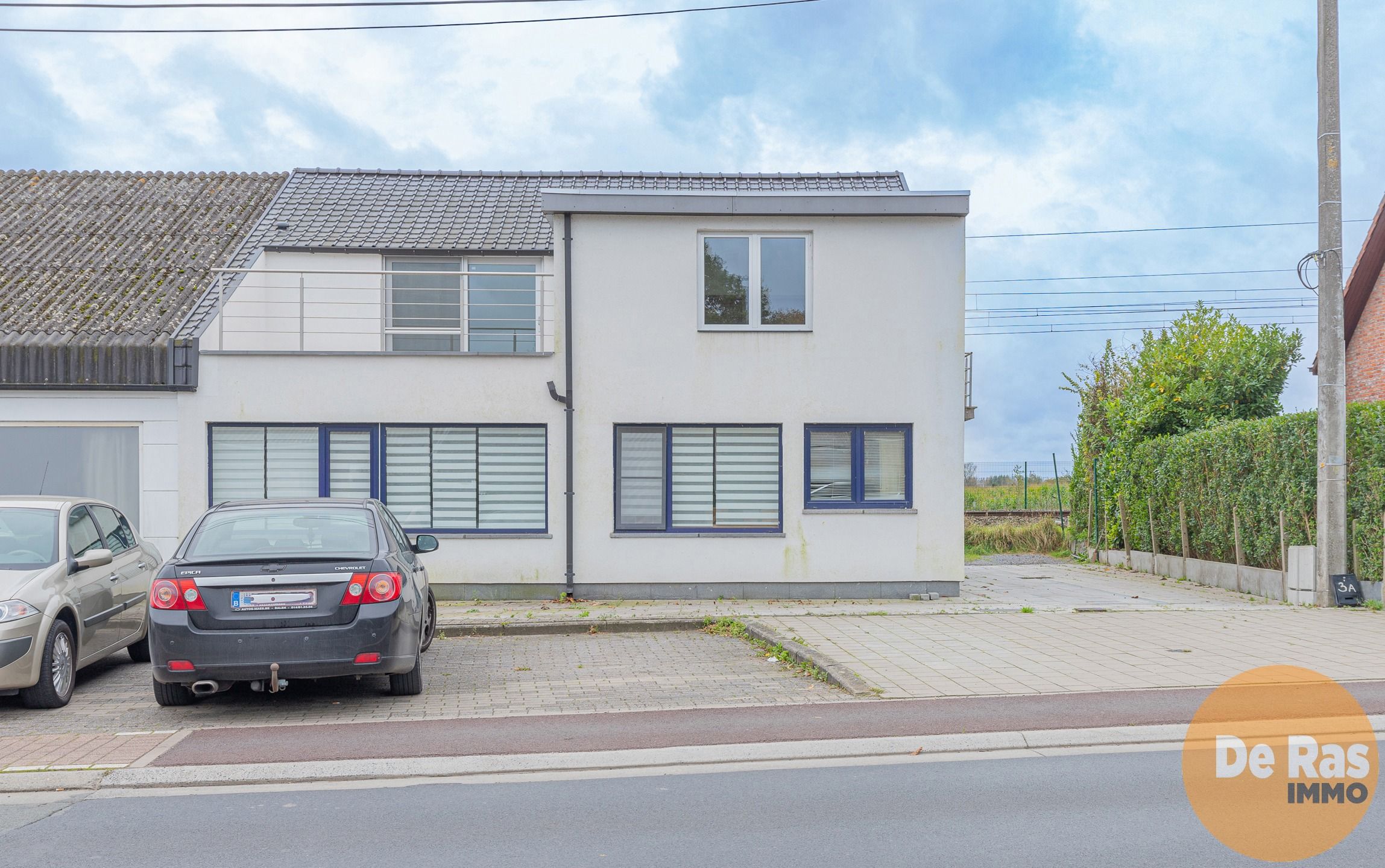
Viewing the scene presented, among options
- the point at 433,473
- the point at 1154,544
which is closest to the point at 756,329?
the point at 433,473

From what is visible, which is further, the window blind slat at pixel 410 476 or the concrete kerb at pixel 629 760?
the window blind slat at pixel 410 476

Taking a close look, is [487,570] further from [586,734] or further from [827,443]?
[586,734]

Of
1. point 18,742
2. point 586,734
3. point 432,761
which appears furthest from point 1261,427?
point 18,742

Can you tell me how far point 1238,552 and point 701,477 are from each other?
809 centimetres

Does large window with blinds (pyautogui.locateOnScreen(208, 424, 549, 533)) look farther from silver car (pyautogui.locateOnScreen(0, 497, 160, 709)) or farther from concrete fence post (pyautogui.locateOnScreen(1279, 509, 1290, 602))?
concrete fence post (pyautogui.locateOnScreen(1279, 509, 1290, 602))

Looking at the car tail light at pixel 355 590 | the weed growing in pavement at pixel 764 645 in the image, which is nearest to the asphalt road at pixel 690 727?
the car tail light at pixel 355 590

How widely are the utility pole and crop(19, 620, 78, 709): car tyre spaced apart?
1357 centimetres

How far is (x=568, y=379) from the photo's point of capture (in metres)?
15.2

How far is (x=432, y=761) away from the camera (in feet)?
22.5

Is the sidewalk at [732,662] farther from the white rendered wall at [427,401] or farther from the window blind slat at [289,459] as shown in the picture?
the window blind slat at [289,459]

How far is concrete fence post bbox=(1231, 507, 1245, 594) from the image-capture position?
16.9 meters

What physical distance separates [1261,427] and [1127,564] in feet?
20.3

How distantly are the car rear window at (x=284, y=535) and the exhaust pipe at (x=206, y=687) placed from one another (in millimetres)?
860

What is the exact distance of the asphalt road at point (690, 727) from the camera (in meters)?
7.19
